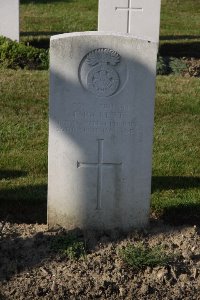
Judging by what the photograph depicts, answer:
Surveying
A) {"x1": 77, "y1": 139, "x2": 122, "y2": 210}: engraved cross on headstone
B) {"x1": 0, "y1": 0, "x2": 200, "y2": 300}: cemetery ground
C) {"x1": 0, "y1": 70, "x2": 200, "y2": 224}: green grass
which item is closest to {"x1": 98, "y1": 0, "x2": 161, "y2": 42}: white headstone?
{"x1": 0, "y1": 0, "x2": 200, "y2": 300}: cemetery ground

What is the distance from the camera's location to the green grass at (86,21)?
13648mm

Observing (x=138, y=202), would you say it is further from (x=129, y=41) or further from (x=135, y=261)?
(x=129, y=41)

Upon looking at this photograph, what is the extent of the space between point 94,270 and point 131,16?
23.6ft

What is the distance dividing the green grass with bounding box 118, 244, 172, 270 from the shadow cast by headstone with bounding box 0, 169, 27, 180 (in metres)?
2.09

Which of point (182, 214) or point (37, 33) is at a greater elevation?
point (37, 33)

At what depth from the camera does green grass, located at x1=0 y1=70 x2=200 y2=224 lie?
6762 mm

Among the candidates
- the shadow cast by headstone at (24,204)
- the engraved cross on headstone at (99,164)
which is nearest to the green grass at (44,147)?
the shadow cast by headstone at (24,204)

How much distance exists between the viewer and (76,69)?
18.7 feet

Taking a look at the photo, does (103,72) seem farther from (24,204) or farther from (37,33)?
(37,33)

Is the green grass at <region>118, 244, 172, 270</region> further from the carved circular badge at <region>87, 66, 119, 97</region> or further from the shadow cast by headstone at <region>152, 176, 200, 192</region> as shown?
the shadow cast by headstone at <region>152, 176, 200, 192</region>

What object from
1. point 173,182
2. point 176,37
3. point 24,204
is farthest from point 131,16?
point 24,204

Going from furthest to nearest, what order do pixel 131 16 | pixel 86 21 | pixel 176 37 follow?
pixel 86 21 < pixel 176 37 < pixel 131 16

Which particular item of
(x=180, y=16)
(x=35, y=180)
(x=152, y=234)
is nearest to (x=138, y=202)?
(x=152, y=234)

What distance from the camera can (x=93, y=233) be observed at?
5.96 meters
